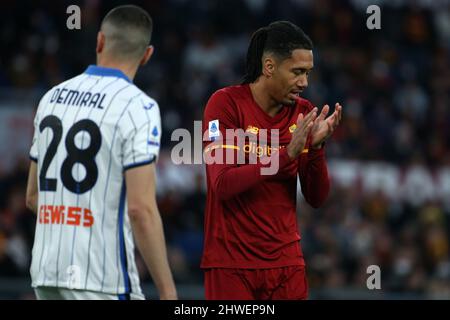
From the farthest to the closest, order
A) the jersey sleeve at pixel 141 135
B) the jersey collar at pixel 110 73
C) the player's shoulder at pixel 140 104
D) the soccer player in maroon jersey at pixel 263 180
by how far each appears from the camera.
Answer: the soccer player in maroon jersey at pixel 263 180 → the jersey collar at pixel 110 73 → the player's shoulder at pixel 140 104 → the jersey sleeve at pixel 141 135

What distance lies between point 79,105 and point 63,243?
657 mm

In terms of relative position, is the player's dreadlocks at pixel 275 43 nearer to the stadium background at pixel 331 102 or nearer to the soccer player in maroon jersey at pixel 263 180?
the soccer player in maroon jersey at pixel 263 180

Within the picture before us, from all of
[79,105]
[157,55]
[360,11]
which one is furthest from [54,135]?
[360,11]

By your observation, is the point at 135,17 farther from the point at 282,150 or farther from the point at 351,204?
the point at 351,204

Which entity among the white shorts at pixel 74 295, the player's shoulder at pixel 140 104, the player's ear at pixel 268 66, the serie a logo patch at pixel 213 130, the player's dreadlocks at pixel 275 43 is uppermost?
the player's dreadlocks at pixel 275 43

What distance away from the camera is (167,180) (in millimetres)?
12602

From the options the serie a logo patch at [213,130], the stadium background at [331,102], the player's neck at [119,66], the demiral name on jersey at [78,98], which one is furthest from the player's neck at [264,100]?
the stadium background at [331,102]

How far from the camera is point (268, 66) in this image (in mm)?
5484

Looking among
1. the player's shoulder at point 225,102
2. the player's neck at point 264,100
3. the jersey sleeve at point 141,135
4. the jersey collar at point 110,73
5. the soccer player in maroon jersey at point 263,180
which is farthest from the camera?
the player's neck at point 264,100

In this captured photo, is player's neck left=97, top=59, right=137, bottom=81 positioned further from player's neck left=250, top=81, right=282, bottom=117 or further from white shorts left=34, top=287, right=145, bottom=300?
white shorts left=34, top=287, right=145, bottom=300

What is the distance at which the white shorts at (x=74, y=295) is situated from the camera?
4.71 meters

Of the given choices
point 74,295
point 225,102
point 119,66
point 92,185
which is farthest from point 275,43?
point 74,295

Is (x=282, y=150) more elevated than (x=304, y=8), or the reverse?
(x=304, y=8)

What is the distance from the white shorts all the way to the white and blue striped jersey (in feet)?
0.08
